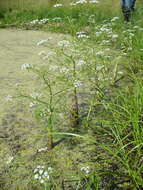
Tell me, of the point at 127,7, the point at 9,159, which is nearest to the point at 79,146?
the point at 9,159

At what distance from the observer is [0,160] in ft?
5.13

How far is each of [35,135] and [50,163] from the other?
308 mm

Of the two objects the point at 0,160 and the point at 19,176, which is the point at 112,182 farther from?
the point at 0,160

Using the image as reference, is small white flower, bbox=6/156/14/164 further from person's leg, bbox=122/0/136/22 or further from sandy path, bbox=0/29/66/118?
person's leg, bbox=122/0/136/22

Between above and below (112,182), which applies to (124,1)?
above

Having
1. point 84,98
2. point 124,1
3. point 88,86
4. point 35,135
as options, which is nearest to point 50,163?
point 35,135

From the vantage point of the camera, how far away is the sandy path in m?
2.48

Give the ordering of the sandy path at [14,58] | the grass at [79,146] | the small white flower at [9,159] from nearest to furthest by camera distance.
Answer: the grass at [79,146] < the small white flower at [9,159] < the sandy path at [14,58]

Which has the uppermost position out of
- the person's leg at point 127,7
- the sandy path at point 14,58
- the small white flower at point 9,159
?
the person's leg at point 127,7

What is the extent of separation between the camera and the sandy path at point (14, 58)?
8.13 ft

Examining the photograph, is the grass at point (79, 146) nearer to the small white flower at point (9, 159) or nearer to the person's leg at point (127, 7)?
the small white flower at point (9, 159)

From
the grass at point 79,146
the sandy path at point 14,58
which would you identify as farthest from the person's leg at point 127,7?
the grass at point 79,146

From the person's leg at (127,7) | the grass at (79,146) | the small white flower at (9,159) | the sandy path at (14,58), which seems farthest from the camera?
the person's leg at (127,7)

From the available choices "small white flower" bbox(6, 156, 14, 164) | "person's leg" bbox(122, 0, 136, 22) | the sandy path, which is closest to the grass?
"small white flower" bbox(6, 156, 14, 164)
